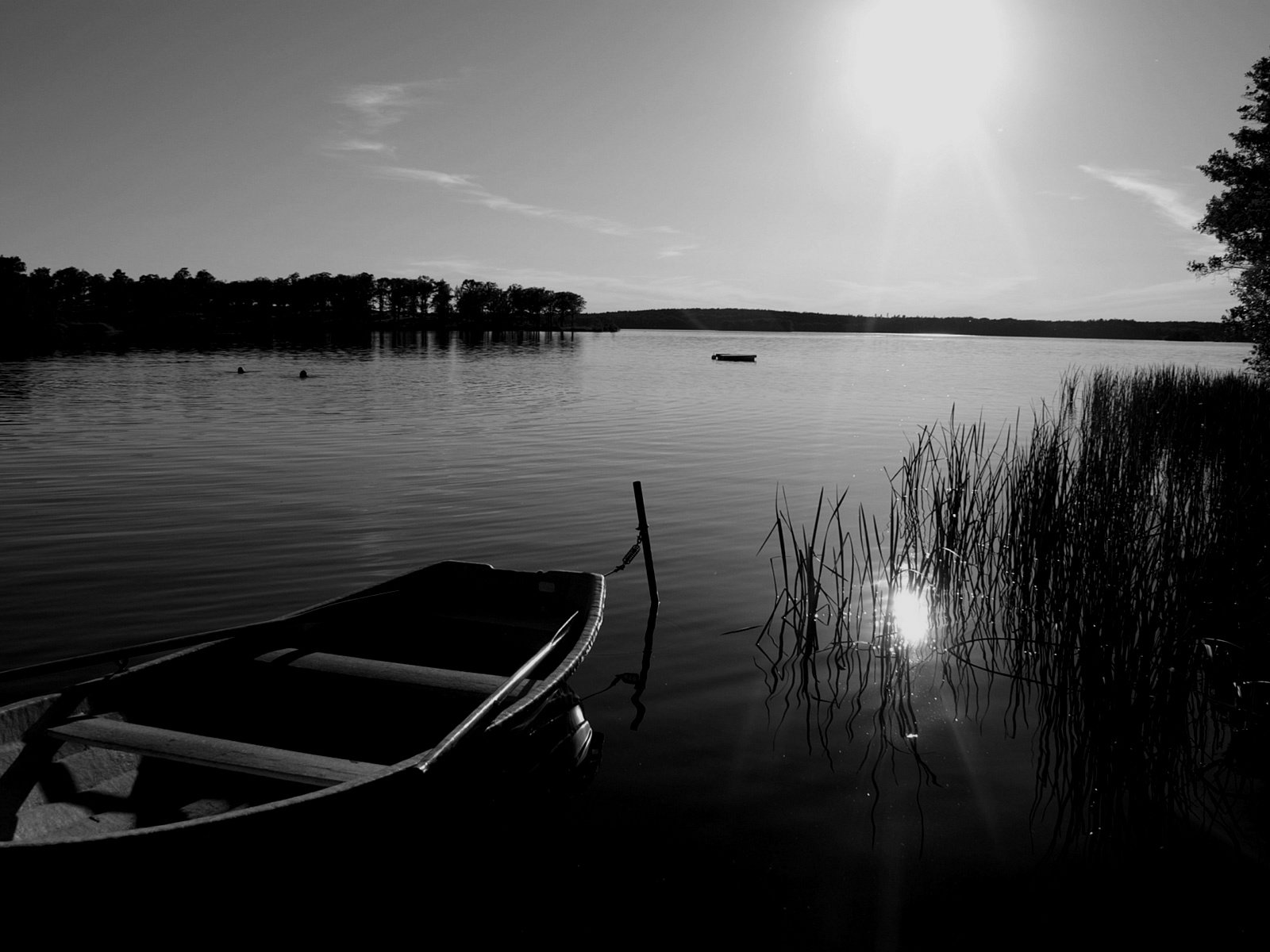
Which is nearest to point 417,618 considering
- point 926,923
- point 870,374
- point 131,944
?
point 131,944

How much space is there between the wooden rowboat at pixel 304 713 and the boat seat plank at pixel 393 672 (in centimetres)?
1

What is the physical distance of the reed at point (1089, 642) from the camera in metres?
5.66

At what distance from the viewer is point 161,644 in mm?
5270

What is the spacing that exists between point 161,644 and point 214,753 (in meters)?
1.38

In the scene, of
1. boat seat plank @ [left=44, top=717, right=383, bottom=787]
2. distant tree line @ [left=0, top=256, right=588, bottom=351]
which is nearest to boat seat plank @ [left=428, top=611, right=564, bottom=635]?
boat seat plank @ [left=44, top=717, right=383, bottom=787]

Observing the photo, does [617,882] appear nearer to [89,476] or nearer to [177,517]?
[177,517]

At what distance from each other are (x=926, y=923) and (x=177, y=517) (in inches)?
514

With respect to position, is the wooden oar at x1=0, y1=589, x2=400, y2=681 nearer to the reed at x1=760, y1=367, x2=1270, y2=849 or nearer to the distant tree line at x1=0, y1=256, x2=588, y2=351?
the reed at x1=760, y1=367, x2=1270, y2=849

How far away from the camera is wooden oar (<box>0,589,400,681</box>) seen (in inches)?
188

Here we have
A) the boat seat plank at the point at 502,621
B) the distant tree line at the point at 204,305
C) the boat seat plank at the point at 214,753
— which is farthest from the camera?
the distant tree line at the point at 204,305

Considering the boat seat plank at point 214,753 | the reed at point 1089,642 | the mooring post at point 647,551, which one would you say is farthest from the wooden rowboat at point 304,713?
the reed at point 1089,642

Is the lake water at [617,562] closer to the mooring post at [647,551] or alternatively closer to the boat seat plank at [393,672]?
the mooring post at [647,551]

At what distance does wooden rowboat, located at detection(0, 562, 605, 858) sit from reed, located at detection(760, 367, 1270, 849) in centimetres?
267

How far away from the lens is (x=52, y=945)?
331cm
